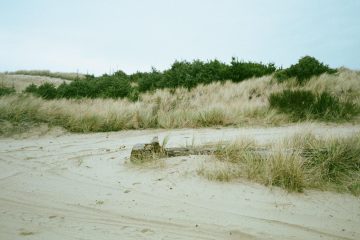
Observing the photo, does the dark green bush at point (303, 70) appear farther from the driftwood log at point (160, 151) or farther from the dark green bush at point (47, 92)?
the dark green bush at point (47, 92)

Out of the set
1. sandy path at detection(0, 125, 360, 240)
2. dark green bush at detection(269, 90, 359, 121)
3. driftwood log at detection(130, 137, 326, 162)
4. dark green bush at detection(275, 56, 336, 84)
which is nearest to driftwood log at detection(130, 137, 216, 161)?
driftwood log at detection(130, 137, 326, 162)

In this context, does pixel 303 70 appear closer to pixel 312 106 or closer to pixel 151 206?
pixel 312 106

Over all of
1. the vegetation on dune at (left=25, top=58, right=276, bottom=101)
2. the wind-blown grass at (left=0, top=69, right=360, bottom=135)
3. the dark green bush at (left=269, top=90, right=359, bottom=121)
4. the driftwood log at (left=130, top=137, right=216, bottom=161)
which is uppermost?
the vegetation on dune at (left=25, top=58, right=276, bottom=101)

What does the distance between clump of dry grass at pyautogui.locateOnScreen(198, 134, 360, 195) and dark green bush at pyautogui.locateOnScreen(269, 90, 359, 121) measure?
10.8ft

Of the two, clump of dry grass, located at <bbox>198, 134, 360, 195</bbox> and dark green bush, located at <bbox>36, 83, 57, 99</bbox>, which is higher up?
dark green bush, located at <bbox>36, 83, 57, 99</bbox>

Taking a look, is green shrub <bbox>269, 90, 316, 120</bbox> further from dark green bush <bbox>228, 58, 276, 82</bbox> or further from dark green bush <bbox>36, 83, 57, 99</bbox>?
dark green bush <bbox>36, 83, 57, 99</bbox>

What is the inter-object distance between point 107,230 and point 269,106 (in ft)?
23.6

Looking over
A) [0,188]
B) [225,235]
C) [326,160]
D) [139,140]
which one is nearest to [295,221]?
[225,235]

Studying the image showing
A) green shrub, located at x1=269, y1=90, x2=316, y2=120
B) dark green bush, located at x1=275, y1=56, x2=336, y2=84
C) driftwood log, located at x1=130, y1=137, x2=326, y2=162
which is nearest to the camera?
driftwood log, located at x1=130, y1=137, x2=326, y2=162

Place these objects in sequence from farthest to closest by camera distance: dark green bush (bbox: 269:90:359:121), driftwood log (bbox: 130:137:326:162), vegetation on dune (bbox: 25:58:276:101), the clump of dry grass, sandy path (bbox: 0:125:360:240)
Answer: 1. vegetation on dune (bbox: 25:58:276:101)
2. dark green bush (bbox: 269:90:359:121)
3. driftwood log (bbox: 130:137:326:162)
4. the clump of dry grass
5. sandy path (bbox: 0:125:360:240)

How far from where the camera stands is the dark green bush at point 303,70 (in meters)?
13.1

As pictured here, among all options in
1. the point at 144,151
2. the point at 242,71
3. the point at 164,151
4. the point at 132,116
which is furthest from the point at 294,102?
the point at 242,71

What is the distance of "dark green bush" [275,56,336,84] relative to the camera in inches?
515

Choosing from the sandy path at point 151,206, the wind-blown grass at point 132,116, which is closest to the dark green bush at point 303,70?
the wind-blown grass at point 132,116
